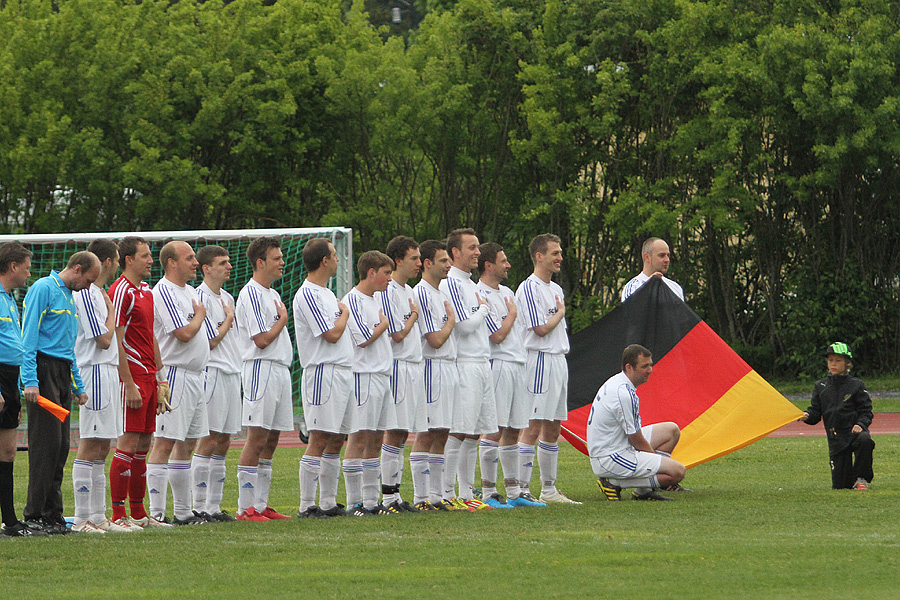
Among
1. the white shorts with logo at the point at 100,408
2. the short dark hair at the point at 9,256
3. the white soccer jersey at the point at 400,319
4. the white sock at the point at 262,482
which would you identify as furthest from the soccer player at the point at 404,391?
the short dark hair at the point at 9,256

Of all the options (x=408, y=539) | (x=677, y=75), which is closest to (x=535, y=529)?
(x=408, y=539)

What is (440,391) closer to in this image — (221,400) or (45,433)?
(221,400)

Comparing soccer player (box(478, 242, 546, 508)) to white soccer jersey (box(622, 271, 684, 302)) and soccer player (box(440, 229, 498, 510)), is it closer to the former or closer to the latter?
soccer player (box(440, 229, 498, 510))

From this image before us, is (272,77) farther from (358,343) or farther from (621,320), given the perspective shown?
(358,343)

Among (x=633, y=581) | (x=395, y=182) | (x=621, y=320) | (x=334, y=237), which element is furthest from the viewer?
(x=395, y=182)

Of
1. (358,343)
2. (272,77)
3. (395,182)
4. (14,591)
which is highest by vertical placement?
(272,77)

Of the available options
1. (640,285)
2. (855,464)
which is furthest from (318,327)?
(855,464)

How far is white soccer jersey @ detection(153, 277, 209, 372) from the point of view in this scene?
9641mm

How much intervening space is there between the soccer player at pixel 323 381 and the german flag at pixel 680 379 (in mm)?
2856

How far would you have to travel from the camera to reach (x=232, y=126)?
26312 mm

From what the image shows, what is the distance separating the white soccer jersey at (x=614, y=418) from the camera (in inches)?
431

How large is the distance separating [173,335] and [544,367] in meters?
3.21

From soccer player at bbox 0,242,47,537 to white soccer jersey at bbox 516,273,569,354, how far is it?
165 inches

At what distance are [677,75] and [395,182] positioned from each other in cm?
654
